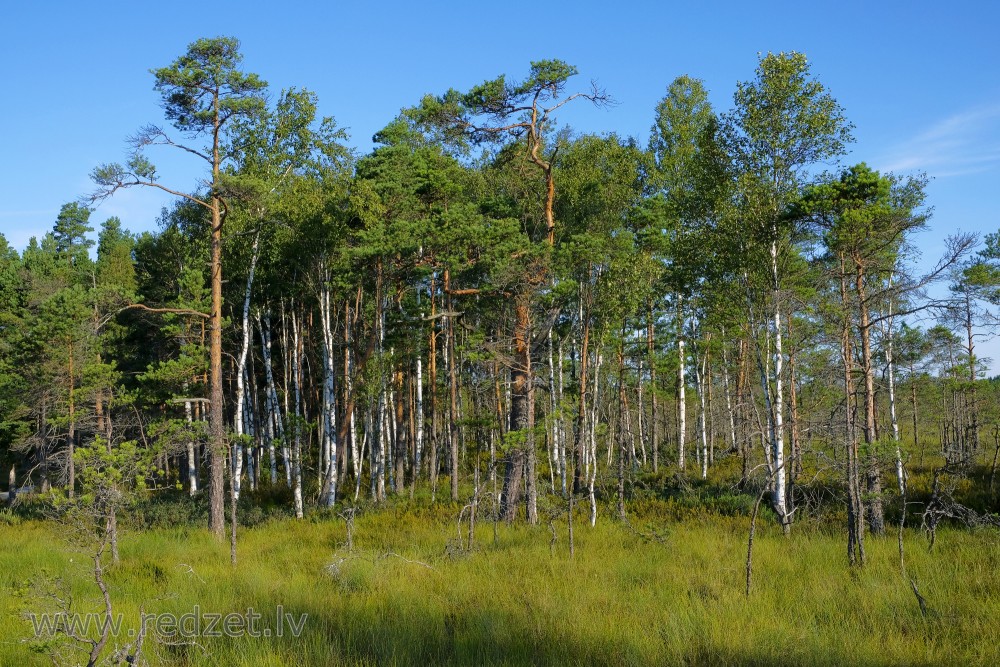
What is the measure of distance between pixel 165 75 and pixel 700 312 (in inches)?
739

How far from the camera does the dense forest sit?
13.8m

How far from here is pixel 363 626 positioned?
303 inches

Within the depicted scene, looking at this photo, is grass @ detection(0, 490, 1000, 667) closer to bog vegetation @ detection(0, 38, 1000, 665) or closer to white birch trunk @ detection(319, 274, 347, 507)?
bog vegetation @ detection(0, 38, 1000, 665)

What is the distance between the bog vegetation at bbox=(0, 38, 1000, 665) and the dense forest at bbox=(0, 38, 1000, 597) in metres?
0.13

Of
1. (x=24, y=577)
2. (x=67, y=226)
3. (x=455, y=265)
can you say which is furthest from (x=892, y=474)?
(x=67, y=226)

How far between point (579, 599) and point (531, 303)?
884 centimetres

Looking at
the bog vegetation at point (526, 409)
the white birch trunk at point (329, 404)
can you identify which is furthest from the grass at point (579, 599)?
the white birch trunk at point (329, 404)

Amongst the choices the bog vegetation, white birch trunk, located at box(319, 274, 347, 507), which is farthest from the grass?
white birch trunk, located at box(319, 274, 347, 507)

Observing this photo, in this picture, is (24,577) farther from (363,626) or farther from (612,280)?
(612,280)

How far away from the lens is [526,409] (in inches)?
635

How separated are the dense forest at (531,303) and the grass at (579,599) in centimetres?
99

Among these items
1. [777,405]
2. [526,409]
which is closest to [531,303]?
[526,409]

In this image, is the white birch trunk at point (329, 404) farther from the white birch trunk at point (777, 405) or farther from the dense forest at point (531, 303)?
the white birch trunk at point (777, 405)

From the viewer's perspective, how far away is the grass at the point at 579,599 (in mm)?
6598
